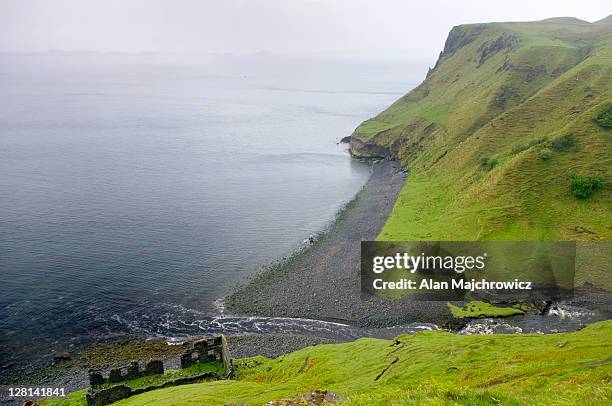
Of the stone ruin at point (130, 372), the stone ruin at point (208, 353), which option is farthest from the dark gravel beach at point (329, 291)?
the stone ruin at point (130, 372)

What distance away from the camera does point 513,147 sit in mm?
112938

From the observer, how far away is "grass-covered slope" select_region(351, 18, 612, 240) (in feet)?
285

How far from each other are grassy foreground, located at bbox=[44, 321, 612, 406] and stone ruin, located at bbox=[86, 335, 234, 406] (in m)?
1.73

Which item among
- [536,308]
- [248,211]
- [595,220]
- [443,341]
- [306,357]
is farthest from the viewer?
[248,211]

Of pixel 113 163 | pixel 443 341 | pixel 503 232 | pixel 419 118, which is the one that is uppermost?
pixel 419 118

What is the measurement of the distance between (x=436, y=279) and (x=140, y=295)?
50.8 metres

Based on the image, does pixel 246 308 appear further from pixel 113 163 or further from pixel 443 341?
pixel 113 163

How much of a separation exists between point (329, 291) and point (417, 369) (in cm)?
3834

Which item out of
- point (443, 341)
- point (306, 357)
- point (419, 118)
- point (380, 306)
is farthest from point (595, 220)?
point (419, 118)

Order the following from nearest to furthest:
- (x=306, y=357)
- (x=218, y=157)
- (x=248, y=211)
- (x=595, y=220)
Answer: (x=306, y=357) → (x=595, y=220) → (x=248, y=211) → (x=218, y=157)

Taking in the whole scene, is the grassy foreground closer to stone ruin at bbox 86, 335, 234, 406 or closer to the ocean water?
stone ruin at bbox 86, 335, 234, 406

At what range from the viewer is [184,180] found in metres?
143

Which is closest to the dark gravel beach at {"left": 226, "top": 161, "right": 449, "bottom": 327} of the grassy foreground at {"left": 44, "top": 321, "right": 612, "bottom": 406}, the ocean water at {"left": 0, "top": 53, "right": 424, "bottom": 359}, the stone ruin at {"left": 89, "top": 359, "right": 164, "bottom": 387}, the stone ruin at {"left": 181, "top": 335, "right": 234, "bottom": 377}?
the ocean water at {"left": 0, "top": 53, "right": 424, "bottom": 359}

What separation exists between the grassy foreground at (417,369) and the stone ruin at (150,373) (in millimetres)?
1726
